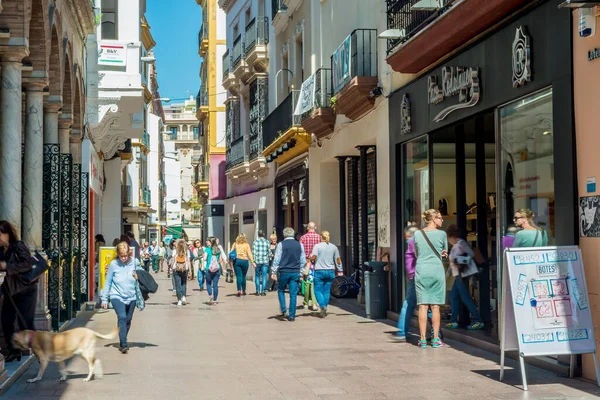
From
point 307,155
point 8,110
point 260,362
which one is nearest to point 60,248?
point 8,110

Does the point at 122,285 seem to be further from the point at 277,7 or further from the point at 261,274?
the point at 277,7

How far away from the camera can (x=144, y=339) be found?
554 inches

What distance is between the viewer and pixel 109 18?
25.8 m

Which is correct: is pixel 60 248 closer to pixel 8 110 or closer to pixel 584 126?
pixel 8 110

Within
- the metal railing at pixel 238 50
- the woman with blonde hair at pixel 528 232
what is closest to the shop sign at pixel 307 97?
the woman with blonde hair at pixel 528 232

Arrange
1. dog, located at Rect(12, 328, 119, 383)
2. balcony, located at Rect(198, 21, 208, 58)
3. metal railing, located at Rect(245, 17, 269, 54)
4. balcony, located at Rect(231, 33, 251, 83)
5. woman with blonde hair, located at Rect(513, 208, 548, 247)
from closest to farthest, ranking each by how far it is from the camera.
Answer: dog, located at Rect(12, 328, 119, 383), woman with blonde hair, located at Rect(513, 208, 548, 247), metal railing, located at Rect(245, 17, 269, 54), balcony, located at Rect(231, 33, 251, 83), balcony, located at Rect(198, 21, 208, 58)

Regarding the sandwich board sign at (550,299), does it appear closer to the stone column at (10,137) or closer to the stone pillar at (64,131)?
the stone column at (10,137)

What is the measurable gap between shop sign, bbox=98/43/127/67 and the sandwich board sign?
14.5 m

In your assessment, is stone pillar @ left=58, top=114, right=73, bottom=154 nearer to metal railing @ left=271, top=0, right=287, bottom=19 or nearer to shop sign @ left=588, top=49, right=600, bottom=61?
metal railing @ left=271, top=0, right=287, bottom=19

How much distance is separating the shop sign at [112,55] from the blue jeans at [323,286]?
7841mm

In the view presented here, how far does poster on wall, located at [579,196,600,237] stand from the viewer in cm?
898

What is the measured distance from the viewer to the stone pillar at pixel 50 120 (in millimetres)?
15844

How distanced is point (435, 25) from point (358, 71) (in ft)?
17.9

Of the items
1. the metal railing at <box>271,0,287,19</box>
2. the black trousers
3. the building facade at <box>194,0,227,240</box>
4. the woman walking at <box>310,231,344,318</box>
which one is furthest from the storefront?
the building facade at <box>194,0,227,240</box>
